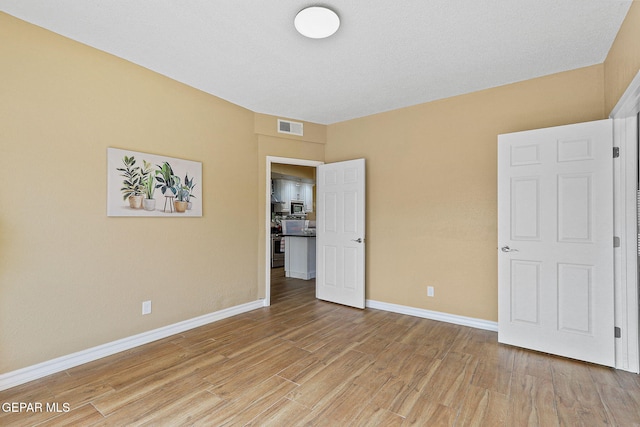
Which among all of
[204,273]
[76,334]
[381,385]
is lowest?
[381,385]

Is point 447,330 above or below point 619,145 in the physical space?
below

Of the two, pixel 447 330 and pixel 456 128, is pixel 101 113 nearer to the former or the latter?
pixel 456 128

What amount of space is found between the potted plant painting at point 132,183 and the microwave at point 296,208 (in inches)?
225

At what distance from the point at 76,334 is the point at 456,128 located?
14.3 feet

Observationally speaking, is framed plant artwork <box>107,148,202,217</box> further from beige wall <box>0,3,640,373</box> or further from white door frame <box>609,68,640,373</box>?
white door frame <box>609,68,640,373</box>

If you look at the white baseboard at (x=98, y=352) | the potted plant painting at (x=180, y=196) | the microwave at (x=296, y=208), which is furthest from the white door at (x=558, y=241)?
the microwave at (x=296, y=208)

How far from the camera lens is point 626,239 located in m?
2.54

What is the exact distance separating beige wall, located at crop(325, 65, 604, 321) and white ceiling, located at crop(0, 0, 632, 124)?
0.88 feet

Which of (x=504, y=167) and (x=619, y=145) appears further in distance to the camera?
(x=504, y=167)

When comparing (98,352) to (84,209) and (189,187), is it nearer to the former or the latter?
(84,209)

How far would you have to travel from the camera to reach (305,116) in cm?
444

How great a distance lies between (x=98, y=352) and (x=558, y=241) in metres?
4.28

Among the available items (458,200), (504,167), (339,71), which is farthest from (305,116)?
(504,167)

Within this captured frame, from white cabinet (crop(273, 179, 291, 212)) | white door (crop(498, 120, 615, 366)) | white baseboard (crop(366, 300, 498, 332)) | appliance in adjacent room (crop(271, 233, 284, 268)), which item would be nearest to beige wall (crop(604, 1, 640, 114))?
white door (crop(498, 120, 615, 366))
